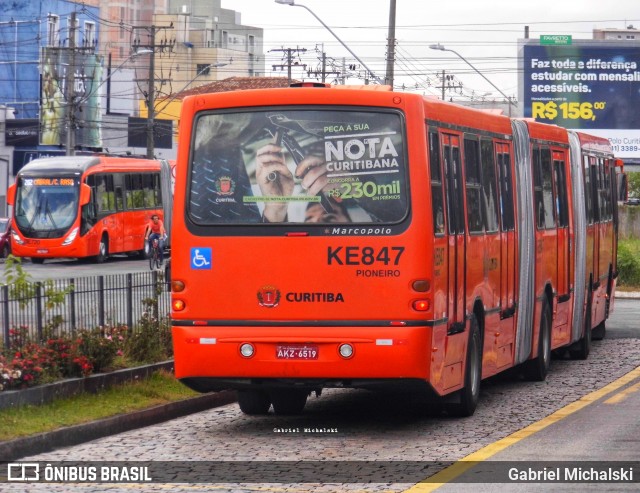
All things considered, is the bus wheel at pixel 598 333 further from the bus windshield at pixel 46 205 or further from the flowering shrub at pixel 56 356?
the bus windshield at pixel 46 205

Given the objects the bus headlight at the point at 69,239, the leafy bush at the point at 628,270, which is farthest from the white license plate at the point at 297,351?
the bus headlight at the point at 69,239

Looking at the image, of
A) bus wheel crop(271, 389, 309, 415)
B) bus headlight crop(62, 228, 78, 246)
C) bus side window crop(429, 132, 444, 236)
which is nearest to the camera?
bus side window crop(429, 132, 444, 236)

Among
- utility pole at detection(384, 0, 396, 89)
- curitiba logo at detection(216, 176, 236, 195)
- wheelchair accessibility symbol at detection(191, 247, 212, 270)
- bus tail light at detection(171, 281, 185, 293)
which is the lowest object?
bus tail light at detection(171, 281, 185, 293)

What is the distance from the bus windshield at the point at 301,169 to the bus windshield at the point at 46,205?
38.7 m

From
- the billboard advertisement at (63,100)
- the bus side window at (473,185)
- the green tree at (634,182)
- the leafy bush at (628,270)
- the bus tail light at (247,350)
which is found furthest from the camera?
the billboard advertisement at (63,100)

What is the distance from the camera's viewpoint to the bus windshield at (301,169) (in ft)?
43.0

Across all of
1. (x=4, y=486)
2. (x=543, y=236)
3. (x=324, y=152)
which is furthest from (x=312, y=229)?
(x=543, y=236)

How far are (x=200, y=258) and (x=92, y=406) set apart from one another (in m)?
1.84

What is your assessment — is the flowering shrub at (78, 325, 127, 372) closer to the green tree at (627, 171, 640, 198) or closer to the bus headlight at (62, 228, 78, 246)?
the bus headlight at (62, 228, 78, 246)

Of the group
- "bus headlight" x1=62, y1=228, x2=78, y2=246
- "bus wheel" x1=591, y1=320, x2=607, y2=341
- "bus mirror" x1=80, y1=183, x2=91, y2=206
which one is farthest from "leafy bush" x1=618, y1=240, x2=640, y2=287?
"bus headlight" x1=62, y1=228, x2=78, y2=246

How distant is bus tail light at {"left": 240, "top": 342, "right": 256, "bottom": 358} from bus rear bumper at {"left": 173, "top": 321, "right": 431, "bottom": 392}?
0.04 feet

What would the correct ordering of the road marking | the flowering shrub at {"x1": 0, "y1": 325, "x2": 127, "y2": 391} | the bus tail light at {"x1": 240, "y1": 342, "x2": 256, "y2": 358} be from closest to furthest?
the road marking, the bus tail light at {"x1": 240, "y1": 342, "x2": 256, "y2": 358}, the flowering shrub at {"x1": 0, "y1": 325, "x2": 127, "y2": 391}

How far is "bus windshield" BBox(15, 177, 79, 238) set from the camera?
169 feet

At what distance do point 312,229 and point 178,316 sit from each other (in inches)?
56.9
